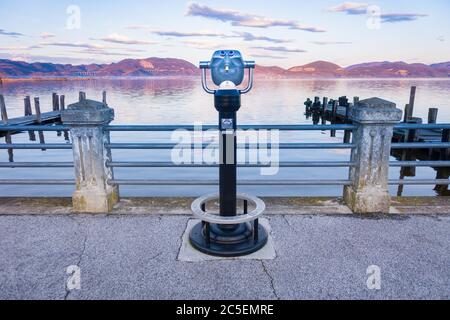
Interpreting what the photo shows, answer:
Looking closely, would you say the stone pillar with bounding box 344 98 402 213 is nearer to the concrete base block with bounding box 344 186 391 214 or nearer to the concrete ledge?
the concrete base block with bounding box 344 186 391 214

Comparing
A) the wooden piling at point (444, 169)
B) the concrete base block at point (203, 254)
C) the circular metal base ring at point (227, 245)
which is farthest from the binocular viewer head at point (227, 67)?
the wooden piling at point (444, 169)

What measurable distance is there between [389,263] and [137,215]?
124 inches

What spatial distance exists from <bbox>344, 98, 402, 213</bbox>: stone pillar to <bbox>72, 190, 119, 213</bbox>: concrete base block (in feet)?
11.4

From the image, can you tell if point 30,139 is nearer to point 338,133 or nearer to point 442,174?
point 338,133

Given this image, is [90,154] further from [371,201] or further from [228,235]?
[371,201]

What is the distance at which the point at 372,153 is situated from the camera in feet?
14.7

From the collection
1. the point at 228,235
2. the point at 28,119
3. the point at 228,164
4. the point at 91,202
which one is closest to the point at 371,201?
the point at 228,235

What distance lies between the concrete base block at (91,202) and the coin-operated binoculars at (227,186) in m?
1.48

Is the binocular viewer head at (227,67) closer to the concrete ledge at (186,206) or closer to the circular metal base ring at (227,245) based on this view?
the circular metal base ring at (227,245)

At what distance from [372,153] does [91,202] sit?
393cm

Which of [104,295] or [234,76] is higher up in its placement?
[234,76]

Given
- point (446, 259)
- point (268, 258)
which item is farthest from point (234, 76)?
point (446, 259)

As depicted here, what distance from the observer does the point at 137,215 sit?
4.57m

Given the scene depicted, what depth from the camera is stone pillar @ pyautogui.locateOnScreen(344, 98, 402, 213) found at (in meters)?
4.30
